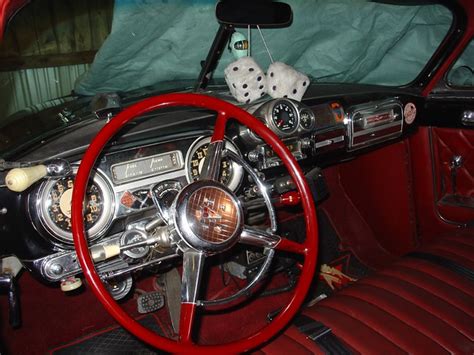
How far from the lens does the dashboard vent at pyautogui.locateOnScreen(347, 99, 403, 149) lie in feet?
7.00

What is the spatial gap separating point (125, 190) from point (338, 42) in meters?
1.56

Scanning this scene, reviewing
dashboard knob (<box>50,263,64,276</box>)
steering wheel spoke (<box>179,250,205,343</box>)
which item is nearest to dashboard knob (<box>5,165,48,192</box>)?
dashboard knob (<box>50,263,64,276</box>)

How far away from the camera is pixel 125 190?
4.80 feet

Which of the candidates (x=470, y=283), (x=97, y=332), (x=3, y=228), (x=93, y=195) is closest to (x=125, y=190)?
(x=93, y=195)

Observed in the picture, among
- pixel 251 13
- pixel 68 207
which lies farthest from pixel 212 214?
pixel 251 13

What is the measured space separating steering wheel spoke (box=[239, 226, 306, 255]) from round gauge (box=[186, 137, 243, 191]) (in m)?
0.33

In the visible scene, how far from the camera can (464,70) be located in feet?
8.30

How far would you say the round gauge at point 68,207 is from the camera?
134cm

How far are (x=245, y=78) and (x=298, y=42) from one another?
0.78m

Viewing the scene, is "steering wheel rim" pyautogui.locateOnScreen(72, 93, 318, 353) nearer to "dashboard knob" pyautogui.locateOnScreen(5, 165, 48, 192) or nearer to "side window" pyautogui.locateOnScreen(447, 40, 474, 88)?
"dashboard knob" pyautogui.locateOnScreen(5, 165, 48, 192)

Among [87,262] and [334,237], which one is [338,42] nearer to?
[334,237]

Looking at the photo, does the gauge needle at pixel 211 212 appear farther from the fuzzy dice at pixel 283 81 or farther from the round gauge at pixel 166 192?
the fuzzy dice at pixel 283 81

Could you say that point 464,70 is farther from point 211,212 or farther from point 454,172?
point 211,212

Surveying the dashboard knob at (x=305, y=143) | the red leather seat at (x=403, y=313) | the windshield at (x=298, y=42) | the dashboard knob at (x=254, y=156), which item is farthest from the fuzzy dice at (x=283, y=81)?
the red leather seat at (x=403, y=313)
